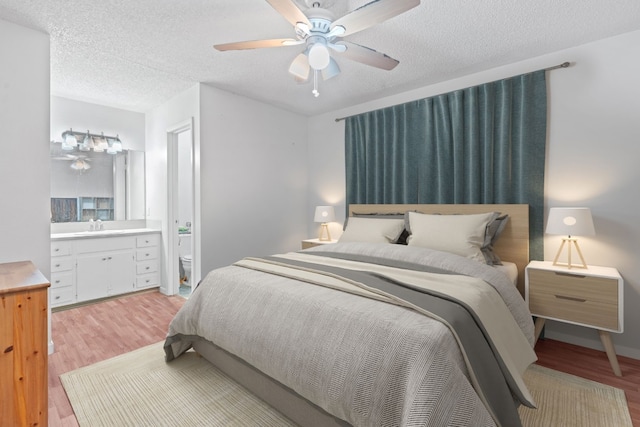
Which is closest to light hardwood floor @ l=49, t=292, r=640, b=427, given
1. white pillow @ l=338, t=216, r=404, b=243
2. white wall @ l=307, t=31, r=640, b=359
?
white wall @ l=307, t=31, r=640, b=359

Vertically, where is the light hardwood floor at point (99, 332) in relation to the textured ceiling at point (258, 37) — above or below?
below

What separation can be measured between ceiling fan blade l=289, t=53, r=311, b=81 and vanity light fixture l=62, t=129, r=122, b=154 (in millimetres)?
3134

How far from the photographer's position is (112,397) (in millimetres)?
1859

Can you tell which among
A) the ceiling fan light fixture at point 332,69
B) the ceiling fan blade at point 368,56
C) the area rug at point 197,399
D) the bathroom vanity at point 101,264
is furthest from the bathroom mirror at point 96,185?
the ceiling fan blade at point 368,56

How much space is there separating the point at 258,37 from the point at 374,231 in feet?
6.49

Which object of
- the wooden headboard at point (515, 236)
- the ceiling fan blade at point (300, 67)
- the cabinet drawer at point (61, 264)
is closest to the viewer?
the ceiling fan blade at point (300, 67)

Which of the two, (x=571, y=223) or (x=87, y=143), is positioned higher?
(x=87, y=143)

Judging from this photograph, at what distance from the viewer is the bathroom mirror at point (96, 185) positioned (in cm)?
380

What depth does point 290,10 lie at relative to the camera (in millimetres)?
1686

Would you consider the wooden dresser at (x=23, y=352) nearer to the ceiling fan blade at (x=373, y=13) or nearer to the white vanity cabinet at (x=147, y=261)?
the ceiling fan blade at (x=373, y=13)

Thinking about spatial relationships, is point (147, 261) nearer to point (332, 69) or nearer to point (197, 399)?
point (197, 399)

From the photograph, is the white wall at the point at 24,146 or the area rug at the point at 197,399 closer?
the area rug at the point at 197,399

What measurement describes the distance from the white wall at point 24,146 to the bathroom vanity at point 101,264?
112 cm

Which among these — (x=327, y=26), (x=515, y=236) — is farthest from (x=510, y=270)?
(x=327, y=26)
